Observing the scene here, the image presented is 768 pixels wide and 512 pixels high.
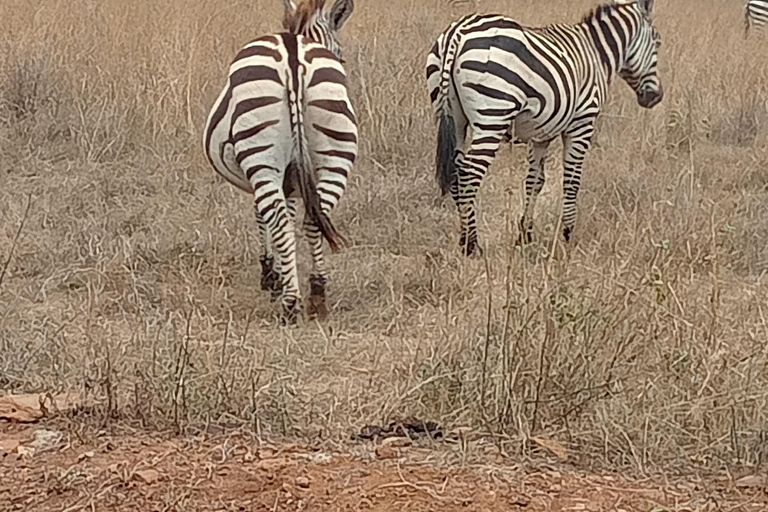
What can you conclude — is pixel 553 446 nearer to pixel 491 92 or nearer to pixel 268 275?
pixel 268 275

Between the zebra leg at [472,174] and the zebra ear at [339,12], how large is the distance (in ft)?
3.60

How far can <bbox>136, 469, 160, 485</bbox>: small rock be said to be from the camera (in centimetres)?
293

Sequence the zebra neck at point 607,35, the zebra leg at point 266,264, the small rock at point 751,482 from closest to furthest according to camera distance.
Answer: the small rock at point 751,482
the zebra leg at point 266,264
the zebra neck at point 607,35

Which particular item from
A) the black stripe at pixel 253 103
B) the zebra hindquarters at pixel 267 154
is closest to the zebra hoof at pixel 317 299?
the zebra hindquarters at pixel 267 154

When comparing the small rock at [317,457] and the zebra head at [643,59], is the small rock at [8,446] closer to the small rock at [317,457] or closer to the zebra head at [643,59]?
the small rock at [317,457]

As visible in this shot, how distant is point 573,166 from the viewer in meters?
6.15

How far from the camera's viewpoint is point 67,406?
135 inches

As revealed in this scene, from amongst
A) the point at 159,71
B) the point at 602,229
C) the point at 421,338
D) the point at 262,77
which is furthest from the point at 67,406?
the point at 159,71

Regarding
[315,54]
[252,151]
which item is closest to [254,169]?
[252,151]

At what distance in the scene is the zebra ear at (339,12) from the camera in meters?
5.94

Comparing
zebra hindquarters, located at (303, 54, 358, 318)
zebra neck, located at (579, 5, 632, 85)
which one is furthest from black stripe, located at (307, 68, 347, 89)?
zebra neck, located at (579, 5, 632, 85)

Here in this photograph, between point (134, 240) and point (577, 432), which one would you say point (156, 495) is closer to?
point (577, 432)

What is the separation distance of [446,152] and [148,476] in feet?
11.0

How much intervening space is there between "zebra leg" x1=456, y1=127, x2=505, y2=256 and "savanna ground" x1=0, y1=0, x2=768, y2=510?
267 mm
